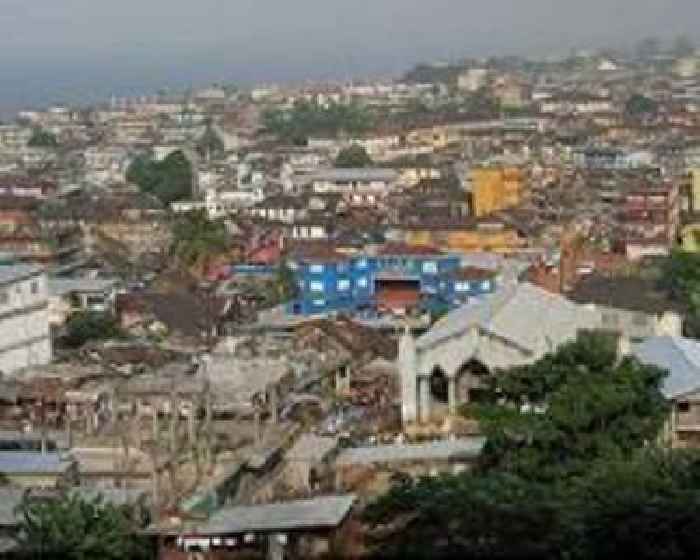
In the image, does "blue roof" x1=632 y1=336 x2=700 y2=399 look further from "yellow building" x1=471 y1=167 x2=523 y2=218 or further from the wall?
"yellow building" x1=471 y1=167 x2=523 y2=218

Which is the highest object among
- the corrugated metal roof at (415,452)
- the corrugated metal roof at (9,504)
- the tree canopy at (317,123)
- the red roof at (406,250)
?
the corrugated metal roof at (9,504)

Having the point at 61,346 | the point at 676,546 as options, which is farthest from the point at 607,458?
the point at 61,346

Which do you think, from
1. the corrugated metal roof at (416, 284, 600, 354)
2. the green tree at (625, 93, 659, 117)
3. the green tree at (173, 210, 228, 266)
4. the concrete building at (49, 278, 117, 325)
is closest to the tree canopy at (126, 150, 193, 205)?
the green tree at (173, 210, 228, 266)

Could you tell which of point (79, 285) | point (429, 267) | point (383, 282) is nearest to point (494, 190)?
point (429, 267)

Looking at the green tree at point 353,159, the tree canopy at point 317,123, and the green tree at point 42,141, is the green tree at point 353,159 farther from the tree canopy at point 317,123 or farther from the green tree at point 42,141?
the green tree at point 42,141

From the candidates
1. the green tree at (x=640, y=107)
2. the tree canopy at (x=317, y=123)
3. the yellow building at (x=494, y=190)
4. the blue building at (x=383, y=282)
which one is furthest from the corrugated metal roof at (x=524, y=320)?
the green tree at (x=640, y=107)

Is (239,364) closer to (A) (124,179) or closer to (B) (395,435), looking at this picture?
(B) (395,435)
